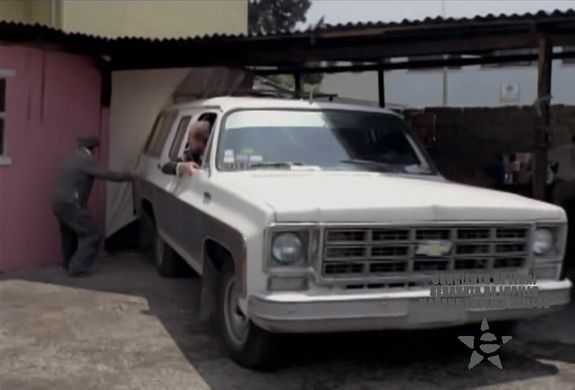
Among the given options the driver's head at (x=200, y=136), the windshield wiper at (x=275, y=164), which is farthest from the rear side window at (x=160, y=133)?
the windshield wiper at (x=275, y=164)

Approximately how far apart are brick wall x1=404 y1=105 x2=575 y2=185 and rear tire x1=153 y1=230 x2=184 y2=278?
5.00 metres

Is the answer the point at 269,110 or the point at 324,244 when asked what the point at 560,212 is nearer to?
the point at 324,244

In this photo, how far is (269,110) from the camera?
6684 mm

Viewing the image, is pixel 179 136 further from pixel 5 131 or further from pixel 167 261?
pixel 5 131

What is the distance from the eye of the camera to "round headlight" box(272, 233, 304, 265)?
15.5 feet

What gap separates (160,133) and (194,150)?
200 centimetres

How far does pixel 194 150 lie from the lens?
6.85 metres

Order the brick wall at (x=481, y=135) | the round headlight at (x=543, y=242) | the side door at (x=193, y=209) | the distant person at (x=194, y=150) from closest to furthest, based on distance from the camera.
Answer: the round headlight at (x=543, y=242), the side door at (x=193, y=209), the distant person at (x=194, y=150), the brick wall at (x=481, y=135)

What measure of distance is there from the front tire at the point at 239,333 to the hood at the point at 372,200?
674mm

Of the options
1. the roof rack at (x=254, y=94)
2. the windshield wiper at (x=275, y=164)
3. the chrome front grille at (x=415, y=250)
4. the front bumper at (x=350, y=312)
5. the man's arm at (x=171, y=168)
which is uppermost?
the roof rack at (x=254, y=94)

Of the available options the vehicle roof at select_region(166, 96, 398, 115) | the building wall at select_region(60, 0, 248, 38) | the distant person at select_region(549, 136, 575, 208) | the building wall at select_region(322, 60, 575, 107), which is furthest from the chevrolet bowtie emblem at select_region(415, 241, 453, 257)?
the building wall at select_region(322, 60, 575, 107)

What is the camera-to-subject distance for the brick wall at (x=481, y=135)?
11633 mm

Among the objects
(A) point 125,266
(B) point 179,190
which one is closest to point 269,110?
(B) point 179,190

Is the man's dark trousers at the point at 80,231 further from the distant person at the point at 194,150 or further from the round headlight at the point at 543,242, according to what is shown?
the round headlight at the point at 543,242
